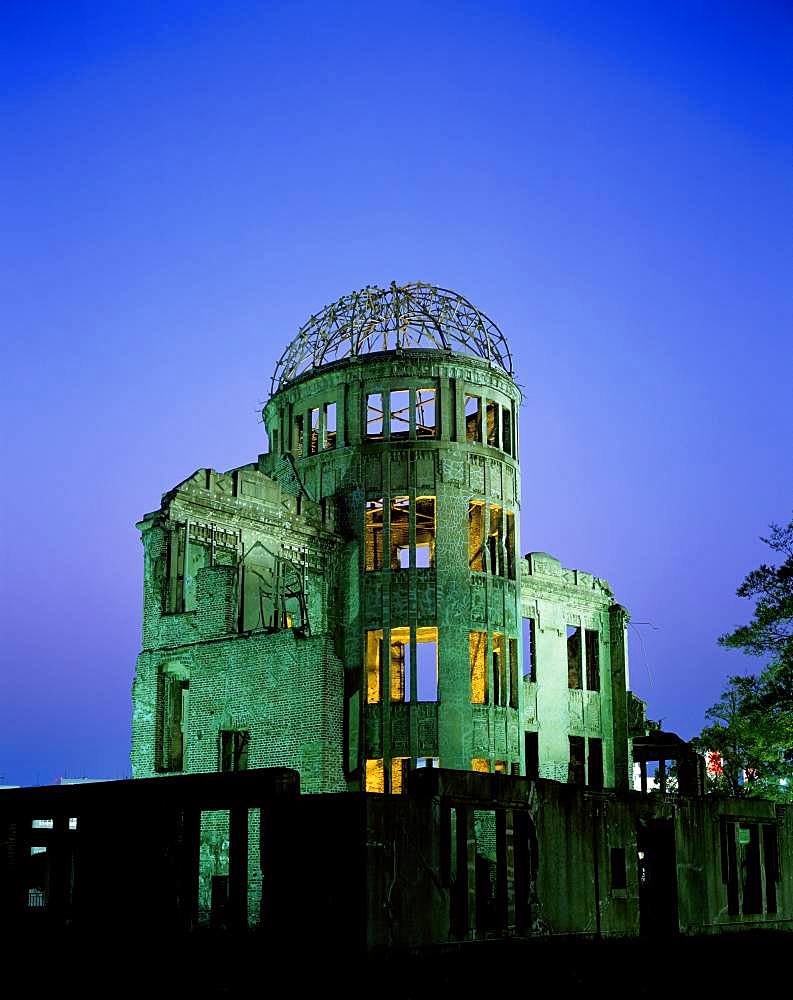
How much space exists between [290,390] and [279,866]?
22.0 meters

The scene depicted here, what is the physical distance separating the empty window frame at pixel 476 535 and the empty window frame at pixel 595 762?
8449 millimetres

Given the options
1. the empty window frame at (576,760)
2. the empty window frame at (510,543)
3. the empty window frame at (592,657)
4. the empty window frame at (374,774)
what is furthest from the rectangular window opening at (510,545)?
the empty window frame at (576,760)

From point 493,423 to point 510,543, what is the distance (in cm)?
344

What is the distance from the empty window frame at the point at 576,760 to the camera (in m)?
41.1

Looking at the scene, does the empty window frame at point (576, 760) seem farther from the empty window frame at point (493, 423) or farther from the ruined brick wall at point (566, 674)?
the empty window frame at point (493, 423)

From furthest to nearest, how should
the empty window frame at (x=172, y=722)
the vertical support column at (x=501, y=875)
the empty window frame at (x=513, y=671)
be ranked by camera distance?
the empty window frame at (x=513, y=671)
the empty window frame at (x=172, y=722)
the vertical support column at (x=501, y=875)

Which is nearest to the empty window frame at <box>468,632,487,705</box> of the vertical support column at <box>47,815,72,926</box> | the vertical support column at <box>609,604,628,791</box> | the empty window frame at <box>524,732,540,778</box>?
the empty window frame at <box>524,732,540,778</box>

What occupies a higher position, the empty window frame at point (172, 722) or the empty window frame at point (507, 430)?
the empty window frame at point (507, 430)

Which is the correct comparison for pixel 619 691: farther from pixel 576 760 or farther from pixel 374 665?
pixel 374 665

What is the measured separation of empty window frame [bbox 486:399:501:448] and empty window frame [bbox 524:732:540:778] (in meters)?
9.22

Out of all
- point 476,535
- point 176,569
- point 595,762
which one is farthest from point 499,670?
point 176,569

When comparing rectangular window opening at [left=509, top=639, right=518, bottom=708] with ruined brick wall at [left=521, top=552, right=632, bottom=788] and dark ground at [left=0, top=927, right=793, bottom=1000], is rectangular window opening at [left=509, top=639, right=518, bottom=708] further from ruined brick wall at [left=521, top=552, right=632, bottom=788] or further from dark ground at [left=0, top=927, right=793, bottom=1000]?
dark ground at [left=0, top=927, right=793, bottom=1000]

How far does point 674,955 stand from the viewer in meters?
18.0

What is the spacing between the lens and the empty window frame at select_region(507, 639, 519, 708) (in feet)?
115
